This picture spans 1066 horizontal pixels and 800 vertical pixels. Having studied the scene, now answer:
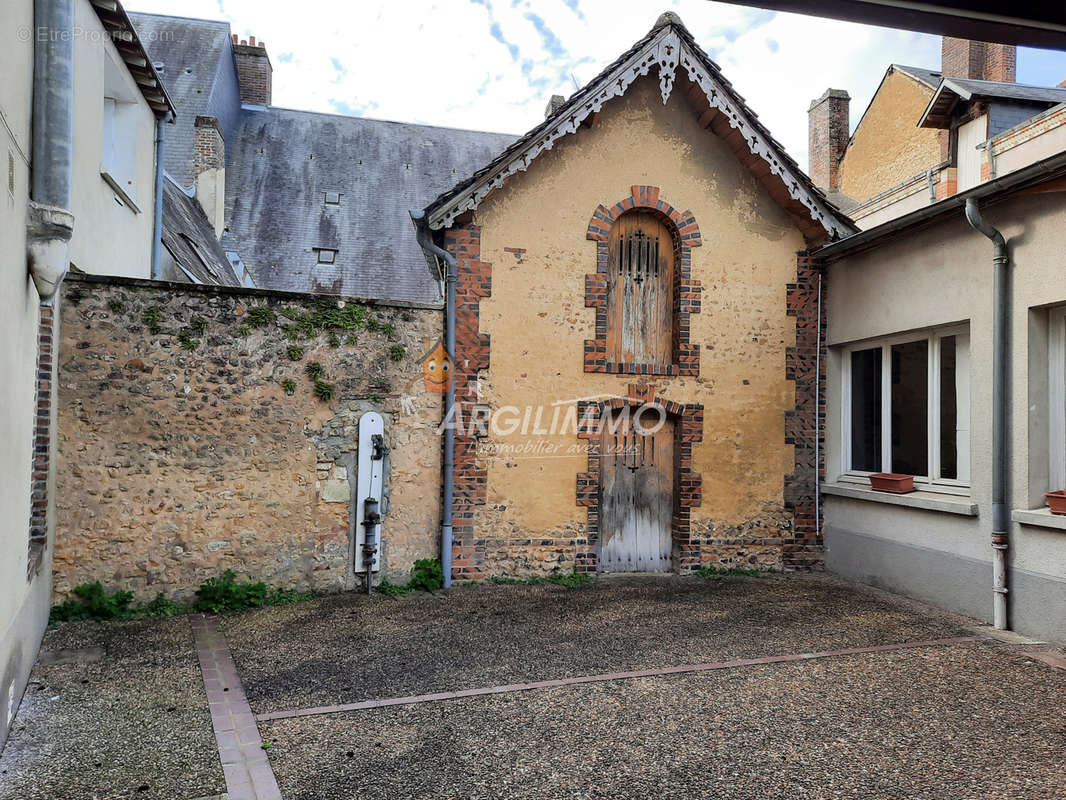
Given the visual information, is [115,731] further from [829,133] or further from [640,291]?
[829,133]

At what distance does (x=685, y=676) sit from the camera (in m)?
5.11

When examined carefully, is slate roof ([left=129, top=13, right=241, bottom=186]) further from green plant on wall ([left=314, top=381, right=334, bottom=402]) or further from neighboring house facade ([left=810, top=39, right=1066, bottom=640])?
neighboring house facade ([left=810, top=39, right=1066, bottom=640])

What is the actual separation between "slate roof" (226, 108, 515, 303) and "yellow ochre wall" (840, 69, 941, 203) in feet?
36.3

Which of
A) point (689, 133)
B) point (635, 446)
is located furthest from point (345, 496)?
point (689, 133)

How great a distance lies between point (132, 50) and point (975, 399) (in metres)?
9.70

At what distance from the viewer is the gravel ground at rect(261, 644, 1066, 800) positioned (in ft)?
11.5

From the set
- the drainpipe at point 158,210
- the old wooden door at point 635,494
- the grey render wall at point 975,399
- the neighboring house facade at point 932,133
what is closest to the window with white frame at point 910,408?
the grey render wall at point 975,399

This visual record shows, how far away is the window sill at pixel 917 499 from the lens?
22.0ft

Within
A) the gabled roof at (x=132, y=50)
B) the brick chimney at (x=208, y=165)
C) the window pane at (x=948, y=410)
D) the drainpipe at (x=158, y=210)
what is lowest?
the window pane at (x=948, y=410)

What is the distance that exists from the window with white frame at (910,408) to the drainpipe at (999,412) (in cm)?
58

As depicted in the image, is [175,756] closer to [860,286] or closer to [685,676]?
[685,676]

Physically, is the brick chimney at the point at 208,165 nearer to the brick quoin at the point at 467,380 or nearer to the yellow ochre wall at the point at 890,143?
the brick quoin at the point at 467,380

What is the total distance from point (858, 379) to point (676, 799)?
6.54 metres

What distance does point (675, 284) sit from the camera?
8719 millimetres
